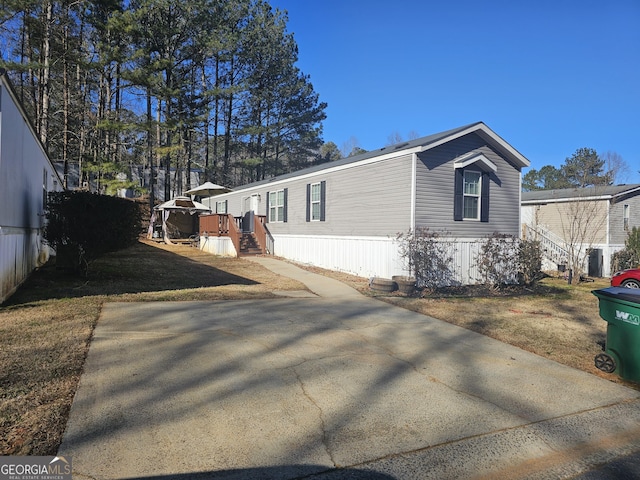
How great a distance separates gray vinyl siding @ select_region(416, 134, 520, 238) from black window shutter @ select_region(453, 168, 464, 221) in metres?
0.12

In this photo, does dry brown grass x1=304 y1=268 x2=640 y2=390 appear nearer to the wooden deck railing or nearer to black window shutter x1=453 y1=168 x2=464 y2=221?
black window shutter x1=453 y1=168 x2=464 y2=221

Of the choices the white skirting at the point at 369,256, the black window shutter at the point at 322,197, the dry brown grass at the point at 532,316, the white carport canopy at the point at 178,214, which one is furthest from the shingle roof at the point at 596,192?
the white carport canopy at the point at 178,214

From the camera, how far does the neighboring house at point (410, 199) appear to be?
11219mm

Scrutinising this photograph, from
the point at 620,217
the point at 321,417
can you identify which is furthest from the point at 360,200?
the point at 620,217

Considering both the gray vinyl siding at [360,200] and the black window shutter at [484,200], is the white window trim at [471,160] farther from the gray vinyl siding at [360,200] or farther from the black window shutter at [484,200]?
the gray vinyl siding at [360,200]

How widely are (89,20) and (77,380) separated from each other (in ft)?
71.3

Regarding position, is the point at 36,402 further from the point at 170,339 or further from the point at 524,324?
the point at 524,324

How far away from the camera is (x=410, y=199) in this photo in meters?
11.0

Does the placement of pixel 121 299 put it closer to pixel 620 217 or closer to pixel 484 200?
pixel 484 200

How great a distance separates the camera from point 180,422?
3.11 metres

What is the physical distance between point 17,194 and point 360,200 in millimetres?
8787

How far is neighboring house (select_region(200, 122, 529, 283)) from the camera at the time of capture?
11219mm

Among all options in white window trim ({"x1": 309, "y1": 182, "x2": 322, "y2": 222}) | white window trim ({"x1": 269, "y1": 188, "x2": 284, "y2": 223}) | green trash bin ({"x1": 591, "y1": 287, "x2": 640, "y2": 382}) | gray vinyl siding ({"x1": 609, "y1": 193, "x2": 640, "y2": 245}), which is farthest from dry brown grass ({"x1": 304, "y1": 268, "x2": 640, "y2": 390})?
gray vinyl siding ({"x1": 609, "y1": 193, "x2": 640, "y2": 245})

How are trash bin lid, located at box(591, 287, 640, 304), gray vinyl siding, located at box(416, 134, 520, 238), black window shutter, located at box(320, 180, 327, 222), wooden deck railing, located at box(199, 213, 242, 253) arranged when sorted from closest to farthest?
trash bin lid, located at box(591, 287, 640, 304), gray vinyl siding, located at box(416, 134, 520, 238), black window shutter, located at box(320, 180, 327, 222), wooden deck railing, located at box(199, 213, 242, 253)
